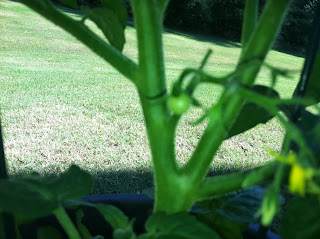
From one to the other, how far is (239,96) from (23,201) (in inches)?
9.3

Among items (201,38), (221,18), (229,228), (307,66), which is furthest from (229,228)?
A: (221,18)

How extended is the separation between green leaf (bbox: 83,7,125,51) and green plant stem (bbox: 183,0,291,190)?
0.20 meters

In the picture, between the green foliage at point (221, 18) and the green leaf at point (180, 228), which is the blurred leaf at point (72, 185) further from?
the green foliage at point (221, 18)

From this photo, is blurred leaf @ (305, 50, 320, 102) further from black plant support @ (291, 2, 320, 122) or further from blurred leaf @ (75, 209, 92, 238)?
blurred leaf @ (75, 209, 92, 238)

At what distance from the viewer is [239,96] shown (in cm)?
39

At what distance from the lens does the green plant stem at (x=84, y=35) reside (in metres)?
0.42

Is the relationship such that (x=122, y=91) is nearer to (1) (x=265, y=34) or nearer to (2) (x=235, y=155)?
(2) (x=235, y=155)

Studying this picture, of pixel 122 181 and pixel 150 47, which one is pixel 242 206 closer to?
pixel 150 47

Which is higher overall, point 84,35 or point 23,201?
point 84,35

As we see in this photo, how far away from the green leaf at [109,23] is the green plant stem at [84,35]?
0.04 metres

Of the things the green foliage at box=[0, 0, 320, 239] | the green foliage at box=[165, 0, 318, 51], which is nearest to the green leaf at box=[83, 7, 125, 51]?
the green foliage at box=[0, 0, 320, 239]

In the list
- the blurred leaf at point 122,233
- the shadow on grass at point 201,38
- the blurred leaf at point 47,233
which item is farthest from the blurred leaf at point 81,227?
the shadow on grass at point 201,38

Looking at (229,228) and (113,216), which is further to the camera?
(229,228)

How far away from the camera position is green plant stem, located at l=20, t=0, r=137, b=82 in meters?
0.42
